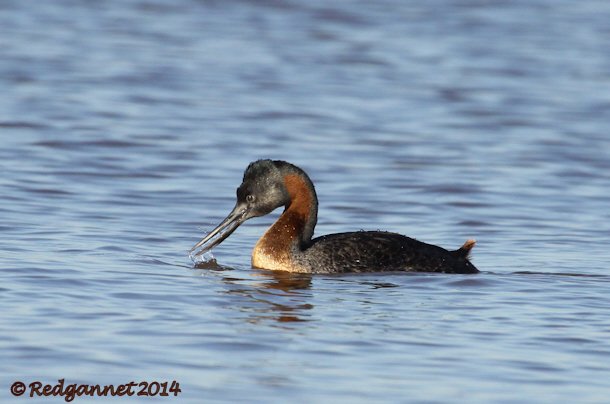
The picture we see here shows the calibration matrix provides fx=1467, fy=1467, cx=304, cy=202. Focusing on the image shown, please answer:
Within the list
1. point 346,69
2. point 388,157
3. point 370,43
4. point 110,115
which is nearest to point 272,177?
point 388,157

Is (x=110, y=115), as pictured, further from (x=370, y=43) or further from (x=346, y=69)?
(x=370, y=43)

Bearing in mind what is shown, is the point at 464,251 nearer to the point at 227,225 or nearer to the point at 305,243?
the point at 305,243

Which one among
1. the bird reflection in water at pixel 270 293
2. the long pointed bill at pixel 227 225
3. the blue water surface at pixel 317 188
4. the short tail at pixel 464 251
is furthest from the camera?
the long pointed bill at pixel 227 225

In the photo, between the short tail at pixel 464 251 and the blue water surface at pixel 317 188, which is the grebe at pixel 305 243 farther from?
the blue water surface at pixel 317 188

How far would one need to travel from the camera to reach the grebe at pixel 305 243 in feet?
35.5

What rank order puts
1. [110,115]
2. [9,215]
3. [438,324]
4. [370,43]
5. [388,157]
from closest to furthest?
[438,324]
[9,215]
[388,157]
[110,115]
[370,43]

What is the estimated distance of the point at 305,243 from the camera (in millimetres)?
11102

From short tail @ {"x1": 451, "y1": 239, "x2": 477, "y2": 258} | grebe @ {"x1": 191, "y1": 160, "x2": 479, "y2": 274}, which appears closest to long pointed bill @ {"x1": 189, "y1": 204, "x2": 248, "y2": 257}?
grebe @ {"x1": 191, "y1": 160, "x2": 479, "y2": 274}

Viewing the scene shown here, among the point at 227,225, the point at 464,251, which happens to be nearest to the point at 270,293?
the point at 227,225

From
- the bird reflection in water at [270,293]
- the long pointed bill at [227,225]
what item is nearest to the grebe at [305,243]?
the long pointed bill at [227,225]

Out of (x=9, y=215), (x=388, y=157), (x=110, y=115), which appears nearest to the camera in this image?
(x=9, y=215)

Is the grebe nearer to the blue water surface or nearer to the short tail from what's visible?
the short tail

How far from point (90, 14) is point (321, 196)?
1334 centimetres

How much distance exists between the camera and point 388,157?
17.0m
